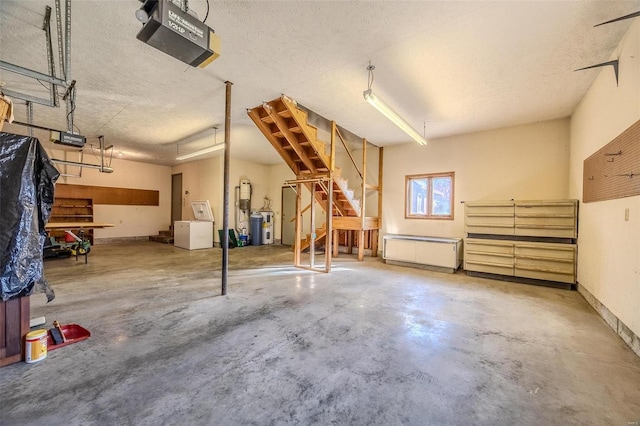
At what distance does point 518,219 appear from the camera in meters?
4.86

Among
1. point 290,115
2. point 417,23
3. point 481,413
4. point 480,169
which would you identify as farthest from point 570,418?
point 480,169

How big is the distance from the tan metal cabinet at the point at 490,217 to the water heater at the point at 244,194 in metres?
6.96

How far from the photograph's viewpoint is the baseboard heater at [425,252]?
18.2ft

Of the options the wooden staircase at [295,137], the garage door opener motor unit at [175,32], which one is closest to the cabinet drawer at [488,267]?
the wooden staircase at [295,137]

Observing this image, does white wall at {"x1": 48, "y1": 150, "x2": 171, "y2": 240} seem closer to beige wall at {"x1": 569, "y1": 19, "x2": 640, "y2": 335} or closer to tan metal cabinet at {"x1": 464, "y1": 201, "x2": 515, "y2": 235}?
tan metal cabinet at {"x1": 464, "y1": 201, "x2": 515, "y2": 235}

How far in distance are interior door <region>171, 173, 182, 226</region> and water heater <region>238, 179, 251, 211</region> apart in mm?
3333

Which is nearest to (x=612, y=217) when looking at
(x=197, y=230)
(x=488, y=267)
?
(x=488, y=267)

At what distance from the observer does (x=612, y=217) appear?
3.04 meters

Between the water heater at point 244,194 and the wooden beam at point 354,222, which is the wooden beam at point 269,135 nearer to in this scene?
the wooden beam at point 354,222

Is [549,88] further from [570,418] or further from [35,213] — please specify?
[35,213]

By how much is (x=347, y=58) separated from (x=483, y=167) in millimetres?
4325

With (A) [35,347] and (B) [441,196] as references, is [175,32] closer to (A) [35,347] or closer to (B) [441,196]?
(A) [35,347]

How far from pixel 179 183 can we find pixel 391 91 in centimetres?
986

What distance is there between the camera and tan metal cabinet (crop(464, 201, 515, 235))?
195 inches
